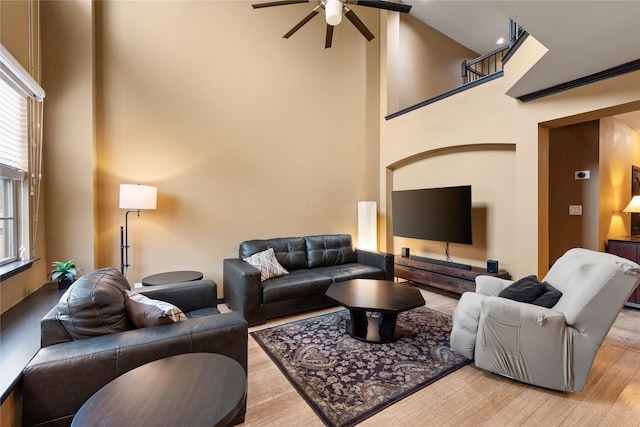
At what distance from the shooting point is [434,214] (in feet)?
14.2

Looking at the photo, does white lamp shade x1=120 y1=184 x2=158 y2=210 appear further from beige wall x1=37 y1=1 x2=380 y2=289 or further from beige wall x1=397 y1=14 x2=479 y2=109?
beige wall x1=397 y1=14 x2=479 y2=109

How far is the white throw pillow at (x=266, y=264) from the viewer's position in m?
3.57

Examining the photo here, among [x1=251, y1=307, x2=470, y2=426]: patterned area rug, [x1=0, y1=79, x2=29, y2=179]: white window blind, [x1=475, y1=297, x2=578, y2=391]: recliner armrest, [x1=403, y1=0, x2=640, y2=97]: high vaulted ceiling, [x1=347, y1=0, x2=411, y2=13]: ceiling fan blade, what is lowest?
[x1=251, y1=307, x2=470, y2=426]: patterned area rug

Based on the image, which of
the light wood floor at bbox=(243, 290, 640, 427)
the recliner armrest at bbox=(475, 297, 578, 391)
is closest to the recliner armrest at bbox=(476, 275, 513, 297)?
the recliner armrest at bbox=(475, 297, 578, 391)

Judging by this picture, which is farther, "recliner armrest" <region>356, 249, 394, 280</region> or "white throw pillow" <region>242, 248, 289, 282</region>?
"recliner armrest" <region>356, 249, 394, 280</region>

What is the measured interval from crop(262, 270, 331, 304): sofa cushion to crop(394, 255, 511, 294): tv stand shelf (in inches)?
61.3

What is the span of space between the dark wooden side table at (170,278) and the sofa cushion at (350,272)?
158 cm

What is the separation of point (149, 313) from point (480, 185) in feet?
14.3

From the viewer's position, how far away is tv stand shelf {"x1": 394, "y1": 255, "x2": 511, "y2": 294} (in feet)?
12.4

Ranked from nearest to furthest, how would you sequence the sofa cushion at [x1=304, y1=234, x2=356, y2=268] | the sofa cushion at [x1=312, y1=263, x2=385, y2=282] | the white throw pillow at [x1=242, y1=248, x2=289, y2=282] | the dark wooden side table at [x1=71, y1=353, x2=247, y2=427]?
the dark wooden side table at [x1=71, y1=353, x2=247, y2=427] < the white throw pillow at [x1=242, y1=248, x2=289, y2=282] < the sofa cushion at [x1=312, y1=263, x2=385, y2=282] < the sofa cushion at [x1=304, y1=234, x2=356, y2=268]

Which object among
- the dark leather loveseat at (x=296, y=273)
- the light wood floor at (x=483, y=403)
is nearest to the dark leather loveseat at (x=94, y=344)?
the light wood floor at (x=483, y=403)

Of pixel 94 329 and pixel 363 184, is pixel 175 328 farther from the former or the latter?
pixel 363 184

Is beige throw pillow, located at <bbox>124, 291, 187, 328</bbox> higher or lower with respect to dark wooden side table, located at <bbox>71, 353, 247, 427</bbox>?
higher

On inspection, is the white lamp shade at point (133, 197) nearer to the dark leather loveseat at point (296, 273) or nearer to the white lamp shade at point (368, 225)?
the dark leather loveseat at point (296, 273)
